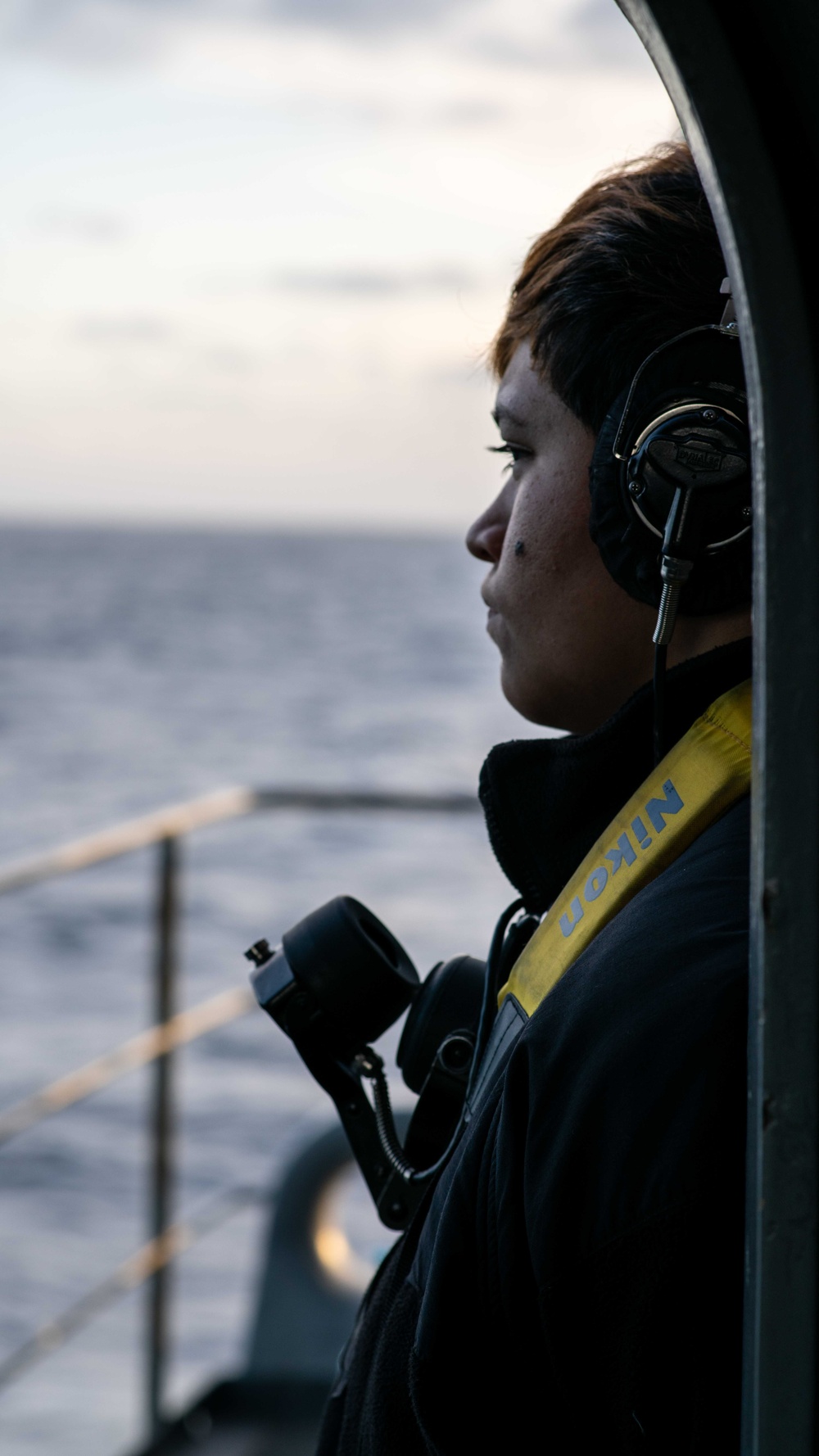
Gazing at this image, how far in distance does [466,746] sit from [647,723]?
2102 centimetres

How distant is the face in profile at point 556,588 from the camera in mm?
1053

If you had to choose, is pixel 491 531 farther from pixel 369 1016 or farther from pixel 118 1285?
pixel 118 1285

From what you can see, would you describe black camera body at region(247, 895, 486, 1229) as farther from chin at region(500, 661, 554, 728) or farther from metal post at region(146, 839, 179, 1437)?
metal post at region(146, 839, 179, 1437)

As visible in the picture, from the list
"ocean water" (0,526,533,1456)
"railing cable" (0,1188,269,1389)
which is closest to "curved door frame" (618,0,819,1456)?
"ocean water" (0,526,533,1456)

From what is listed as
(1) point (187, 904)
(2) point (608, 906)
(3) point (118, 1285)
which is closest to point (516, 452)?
(2) point (608, 906)

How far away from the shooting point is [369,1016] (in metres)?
1.25

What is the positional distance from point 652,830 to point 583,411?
0.99ft

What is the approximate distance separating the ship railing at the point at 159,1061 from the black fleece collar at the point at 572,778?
1315mm

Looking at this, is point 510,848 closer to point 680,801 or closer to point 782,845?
point 680,801

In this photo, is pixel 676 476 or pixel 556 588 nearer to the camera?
pixel 676 476

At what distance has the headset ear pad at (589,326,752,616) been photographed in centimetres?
94

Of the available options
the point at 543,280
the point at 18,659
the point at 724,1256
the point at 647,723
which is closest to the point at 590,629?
the point at 647,723

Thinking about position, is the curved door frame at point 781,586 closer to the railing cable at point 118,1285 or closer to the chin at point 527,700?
the chin at point 527,700

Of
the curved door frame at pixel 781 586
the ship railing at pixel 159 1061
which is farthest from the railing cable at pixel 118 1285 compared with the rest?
the curved door frame at pixel 781 586
